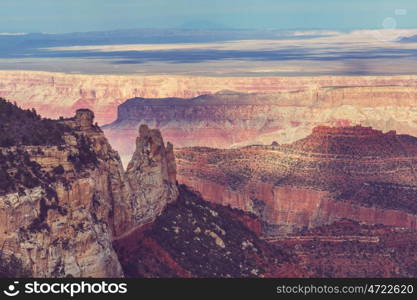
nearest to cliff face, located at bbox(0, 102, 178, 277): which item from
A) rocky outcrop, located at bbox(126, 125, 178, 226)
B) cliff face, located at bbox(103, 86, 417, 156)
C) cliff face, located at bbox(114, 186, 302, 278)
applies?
rocky outcrop, located at bbox(126, 125, 178, 226)

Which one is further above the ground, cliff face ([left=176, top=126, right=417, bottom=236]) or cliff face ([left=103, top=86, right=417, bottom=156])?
cliff face ([left=176, top=126, right=417, bottom=236])

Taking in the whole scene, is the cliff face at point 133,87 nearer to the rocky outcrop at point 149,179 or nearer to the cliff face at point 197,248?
the cliff face at point 197,248

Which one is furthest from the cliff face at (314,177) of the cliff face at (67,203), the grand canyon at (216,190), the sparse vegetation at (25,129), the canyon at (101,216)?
the sparse vegetation at (25,129)

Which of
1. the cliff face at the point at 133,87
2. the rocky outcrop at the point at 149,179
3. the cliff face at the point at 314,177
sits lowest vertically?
the cliff face at the point at 133,87

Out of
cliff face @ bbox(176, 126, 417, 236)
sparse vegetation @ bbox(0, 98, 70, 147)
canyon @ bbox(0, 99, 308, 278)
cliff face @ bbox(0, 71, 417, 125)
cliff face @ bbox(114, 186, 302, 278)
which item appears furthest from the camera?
cliff face @ bbox(0, 71, 417, 125)

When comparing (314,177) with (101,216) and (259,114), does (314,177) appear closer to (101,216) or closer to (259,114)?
(101,216)

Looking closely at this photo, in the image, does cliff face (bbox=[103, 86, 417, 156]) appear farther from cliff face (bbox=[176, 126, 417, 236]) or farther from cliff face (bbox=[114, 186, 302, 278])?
cliff face (bbox=[114, 186, 302, 278])

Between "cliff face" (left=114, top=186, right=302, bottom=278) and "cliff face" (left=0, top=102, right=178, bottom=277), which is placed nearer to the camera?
"cliff face" (left=0, top=102, right=178, bottom=277)
